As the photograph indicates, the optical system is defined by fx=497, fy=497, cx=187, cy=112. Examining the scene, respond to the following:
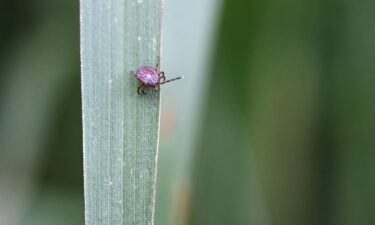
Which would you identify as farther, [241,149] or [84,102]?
[241,149]

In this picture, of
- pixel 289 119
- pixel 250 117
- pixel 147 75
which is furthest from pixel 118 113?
pixel 289 119

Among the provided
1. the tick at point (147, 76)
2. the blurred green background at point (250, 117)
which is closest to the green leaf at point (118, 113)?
the tick at point (147, 76)

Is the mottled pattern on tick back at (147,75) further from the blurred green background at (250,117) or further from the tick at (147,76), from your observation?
the blurred green background at (250,117)

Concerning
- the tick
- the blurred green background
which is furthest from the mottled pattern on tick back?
the blurred green background

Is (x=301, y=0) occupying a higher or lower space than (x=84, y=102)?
higher

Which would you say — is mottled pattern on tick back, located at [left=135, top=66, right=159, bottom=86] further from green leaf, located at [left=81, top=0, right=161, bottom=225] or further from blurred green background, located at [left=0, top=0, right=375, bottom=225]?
blurred green background, located at [left=0, top=0, right=375, bottom=225]

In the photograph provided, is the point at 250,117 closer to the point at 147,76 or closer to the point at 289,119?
the point at 289,119

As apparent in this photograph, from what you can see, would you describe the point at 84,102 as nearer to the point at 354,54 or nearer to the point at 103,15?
the point at 103,15

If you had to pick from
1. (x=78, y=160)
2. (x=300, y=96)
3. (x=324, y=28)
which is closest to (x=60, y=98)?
(x=78, y=160)
